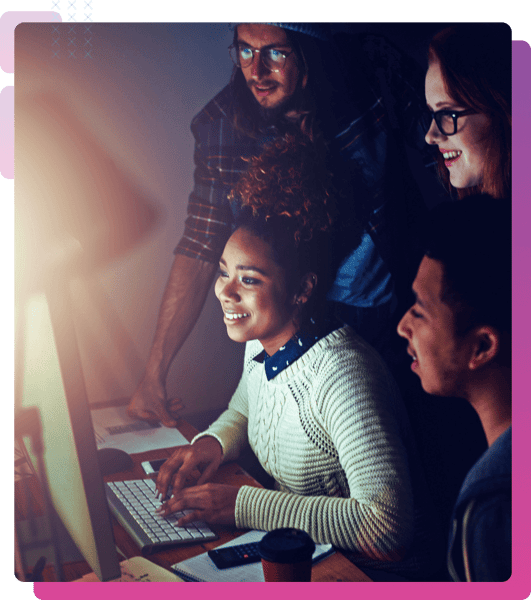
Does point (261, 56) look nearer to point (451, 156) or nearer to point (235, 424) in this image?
point (451, 156)

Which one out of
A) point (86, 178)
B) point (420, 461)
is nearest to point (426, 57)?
point (86, 178)

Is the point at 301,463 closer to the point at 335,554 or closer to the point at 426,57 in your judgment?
the point at 335,554

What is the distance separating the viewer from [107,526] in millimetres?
1185

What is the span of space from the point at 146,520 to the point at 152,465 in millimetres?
164

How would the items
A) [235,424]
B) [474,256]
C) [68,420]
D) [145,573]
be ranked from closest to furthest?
[68,420], [145,573], [474,256], [235,424]

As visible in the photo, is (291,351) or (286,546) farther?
(291,351)

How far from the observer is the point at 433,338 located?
5.33 feet

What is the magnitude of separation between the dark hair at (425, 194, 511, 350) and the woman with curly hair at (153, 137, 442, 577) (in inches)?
11.5

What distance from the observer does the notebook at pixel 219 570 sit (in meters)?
1.53

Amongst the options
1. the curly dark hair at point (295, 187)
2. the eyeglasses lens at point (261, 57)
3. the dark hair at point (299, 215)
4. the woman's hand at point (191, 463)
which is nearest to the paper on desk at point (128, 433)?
the woman's hand at point (191, 463)

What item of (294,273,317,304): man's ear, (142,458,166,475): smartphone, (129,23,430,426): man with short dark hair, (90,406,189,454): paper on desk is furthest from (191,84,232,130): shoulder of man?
(142,458,166,475): smartphone

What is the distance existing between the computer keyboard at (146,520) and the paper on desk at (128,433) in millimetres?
109

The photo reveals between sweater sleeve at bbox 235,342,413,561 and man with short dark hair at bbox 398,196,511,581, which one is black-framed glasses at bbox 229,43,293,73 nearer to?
man with short dark hair at bbox 398,196,511,581

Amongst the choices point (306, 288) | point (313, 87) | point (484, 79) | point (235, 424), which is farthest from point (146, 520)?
point (484, 79)
